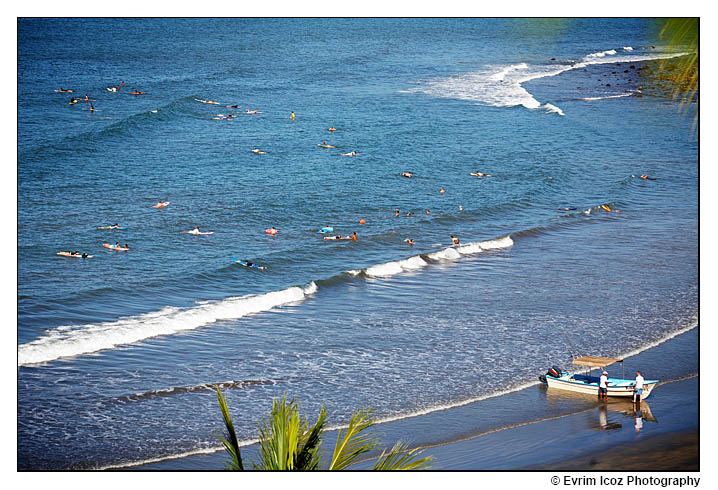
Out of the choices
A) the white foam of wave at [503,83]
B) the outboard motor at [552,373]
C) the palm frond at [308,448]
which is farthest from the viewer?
the white foam of wave at [503,83]

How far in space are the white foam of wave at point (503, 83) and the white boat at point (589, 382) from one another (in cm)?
2630

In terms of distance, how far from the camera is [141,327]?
19.9 m

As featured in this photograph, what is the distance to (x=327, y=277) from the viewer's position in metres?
24.2

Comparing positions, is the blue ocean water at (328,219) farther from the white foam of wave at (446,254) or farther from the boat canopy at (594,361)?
the boat canopy at (594,361)

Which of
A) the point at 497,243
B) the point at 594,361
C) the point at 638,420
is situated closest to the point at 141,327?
the point at 594,361

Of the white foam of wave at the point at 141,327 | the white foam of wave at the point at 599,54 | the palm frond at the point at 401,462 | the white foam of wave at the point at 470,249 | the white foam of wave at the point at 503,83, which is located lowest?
the white foam of wave at the point at 141,327

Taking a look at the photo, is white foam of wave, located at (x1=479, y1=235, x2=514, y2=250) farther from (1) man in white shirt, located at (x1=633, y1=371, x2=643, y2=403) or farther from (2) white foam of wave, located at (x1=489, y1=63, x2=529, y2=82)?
(2) white foam of wave, located at (x1=489, y1=63, x2=529, y2=82)

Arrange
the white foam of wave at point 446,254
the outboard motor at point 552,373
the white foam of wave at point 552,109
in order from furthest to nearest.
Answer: the white foam of wave at point 552,109, the white foam of wave at point 446,254, the outboard motor at point 552,373

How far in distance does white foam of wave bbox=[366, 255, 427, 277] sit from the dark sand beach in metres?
8.53

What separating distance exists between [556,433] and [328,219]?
15.9 meters

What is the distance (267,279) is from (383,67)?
72.7 ft

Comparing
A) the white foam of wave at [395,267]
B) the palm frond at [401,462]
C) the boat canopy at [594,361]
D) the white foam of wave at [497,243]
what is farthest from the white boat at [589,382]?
the white foam of wave at [497,243]

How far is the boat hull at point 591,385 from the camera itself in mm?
15953
